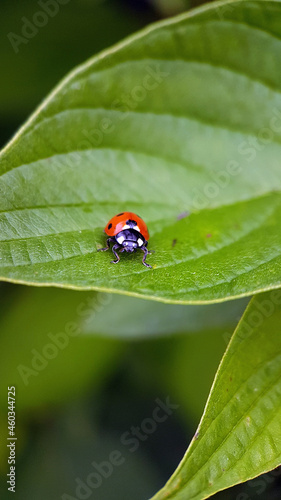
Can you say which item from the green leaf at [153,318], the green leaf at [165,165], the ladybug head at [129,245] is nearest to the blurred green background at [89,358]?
the green leaf at [153,318]

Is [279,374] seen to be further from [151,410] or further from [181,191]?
[151,410]

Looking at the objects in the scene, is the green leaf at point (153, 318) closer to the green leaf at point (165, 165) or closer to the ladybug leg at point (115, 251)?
the green leaf at point (165, 165)

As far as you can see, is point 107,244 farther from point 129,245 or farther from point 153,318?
point 153,318

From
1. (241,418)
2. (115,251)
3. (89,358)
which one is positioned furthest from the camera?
(89,358)

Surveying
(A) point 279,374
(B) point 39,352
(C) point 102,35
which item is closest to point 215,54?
(C) point 102,35

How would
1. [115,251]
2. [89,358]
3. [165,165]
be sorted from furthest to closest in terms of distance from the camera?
1. [89,358]
2. [165,165]
3. [115,251]

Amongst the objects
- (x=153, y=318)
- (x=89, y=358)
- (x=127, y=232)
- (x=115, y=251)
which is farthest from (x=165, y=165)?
(x=89, y=358)
